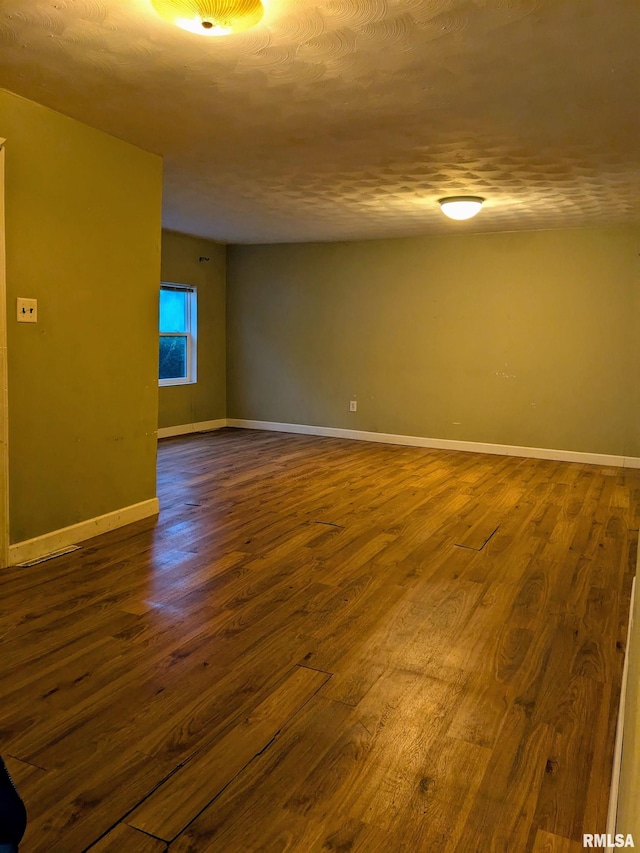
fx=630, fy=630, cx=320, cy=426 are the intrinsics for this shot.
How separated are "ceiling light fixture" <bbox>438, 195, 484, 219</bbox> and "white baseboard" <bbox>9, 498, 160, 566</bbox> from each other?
320 cm

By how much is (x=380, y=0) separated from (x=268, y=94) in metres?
0.97

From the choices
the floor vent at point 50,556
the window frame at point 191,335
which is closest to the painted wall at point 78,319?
the floor vent at point 50,556

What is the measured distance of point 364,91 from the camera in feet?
9.66

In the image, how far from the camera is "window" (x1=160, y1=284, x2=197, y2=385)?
24.3 feet

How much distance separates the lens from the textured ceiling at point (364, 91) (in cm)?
233

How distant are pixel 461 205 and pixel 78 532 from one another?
3.67m

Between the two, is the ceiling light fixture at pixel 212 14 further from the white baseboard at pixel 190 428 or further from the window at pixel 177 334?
the white baseboard at pixel 190 428

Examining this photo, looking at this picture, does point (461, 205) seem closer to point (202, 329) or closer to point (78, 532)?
point (78, 532)

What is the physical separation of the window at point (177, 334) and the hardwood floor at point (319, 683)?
3697 mm

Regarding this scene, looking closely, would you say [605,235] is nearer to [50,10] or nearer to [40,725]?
[50,10]

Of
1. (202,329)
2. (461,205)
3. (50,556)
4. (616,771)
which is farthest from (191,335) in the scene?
(616,771)

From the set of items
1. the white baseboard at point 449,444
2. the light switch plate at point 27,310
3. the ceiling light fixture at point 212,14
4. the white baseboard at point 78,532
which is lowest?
the white baseboard at point 78,532

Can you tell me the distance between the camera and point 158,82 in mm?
Result: 2930

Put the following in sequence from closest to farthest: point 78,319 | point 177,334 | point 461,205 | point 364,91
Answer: point 364,91, point 78,319, point 461,205, point 177,334
